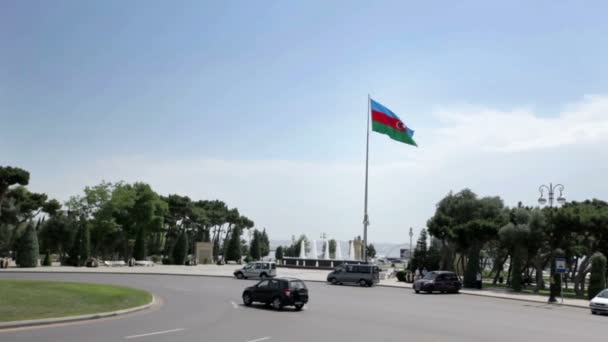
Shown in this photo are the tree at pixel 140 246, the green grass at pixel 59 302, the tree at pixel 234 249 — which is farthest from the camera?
the tree at pixel 234 249

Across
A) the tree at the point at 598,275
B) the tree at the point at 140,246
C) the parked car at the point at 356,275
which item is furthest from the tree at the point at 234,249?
the tree at the point at 598,275

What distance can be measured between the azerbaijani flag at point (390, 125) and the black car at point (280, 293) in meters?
25.3

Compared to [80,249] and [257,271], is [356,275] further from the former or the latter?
[80,249]

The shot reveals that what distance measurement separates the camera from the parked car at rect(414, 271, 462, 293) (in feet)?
133

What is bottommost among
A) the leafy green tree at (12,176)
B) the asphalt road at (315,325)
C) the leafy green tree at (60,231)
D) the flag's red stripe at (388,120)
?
the asphalt road at (315,325)

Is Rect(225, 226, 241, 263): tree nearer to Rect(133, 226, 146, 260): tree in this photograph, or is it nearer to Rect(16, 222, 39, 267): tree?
Answer: Rect(133, 226, 146, 260): tree

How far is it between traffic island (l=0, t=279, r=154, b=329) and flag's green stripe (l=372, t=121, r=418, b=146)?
2714 centimetres

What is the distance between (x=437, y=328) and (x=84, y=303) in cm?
1324

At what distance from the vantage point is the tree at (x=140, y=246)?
83500mm

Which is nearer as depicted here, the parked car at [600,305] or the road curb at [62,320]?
the road curb at [62,320]

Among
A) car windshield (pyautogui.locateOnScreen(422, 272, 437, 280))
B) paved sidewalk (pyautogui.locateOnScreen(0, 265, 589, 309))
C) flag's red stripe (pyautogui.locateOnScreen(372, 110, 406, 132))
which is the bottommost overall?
paved sidewalk (pyautogui.locateOnScreen(0, 265, 589, 309))

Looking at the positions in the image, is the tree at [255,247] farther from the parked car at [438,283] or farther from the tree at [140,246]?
the parked car at [438,283]

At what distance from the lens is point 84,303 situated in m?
20.9

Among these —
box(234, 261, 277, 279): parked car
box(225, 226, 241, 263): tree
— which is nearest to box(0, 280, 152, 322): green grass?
box(234, 261, 277, 279): parked car
